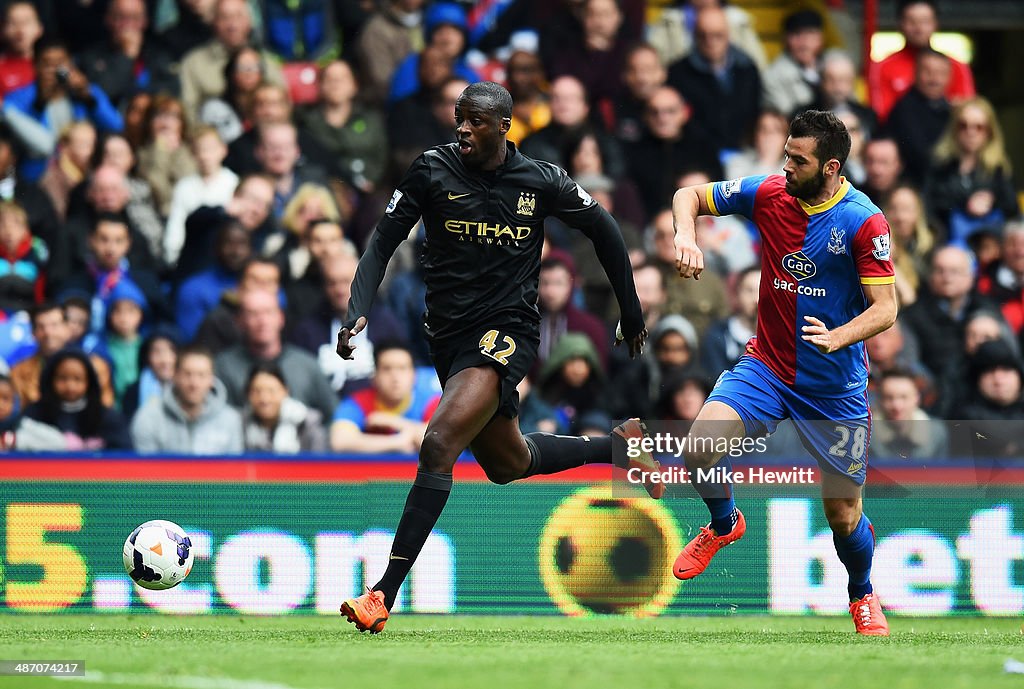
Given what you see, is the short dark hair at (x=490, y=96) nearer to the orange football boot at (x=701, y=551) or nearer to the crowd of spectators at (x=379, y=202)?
the orange football boot at (x=701, y=551)

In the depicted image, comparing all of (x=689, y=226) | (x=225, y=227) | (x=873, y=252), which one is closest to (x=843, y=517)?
(x=873, y=252)

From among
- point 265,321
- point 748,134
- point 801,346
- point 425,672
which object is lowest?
point 425,672

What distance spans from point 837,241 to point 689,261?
79 cm

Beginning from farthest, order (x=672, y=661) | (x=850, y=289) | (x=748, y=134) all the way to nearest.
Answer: (x=748, y=134) < (x=850, y=289) < (x=672, y=661)

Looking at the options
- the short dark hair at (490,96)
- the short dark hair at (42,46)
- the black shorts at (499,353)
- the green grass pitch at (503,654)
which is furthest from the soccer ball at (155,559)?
the short dark hair at (42,46)

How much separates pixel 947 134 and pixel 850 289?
246 inches

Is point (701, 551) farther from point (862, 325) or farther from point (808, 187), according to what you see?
point (808, 187)

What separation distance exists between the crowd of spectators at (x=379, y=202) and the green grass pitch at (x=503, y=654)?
2.35 meters

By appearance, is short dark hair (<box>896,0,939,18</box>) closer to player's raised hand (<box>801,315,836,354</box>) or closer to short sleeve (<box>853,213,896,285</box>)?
short sleeve (<box>853,213,896,285</box>)

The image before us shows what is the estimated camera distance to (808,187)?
325 inches

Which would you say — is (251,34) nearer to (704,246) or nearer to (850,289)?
(704,246)

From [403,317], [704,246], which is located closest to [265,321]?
[403,317]

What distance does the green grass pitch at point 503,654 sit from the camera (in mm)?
6262

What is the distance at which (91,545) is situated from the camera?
10.2 metres
